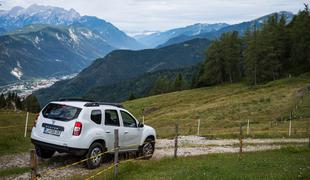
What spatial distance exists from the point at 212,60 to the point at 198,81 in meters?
12.7

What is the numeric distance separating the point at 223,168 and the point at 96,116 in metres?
5.26

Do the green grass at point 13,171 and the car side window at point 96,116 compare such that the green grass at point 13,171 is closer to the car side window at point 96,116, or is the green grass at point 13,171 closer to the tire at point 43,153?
the tire at point 43,153

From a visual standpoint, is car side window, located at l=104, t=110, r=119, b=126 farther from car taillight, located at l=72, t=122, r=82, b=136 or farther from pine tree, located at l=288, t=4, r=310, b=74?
pine tree, located at l=288, t=4, r=310, b=74

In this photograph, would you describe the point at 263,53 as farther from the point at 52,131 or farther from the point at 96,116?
the point at 52,131

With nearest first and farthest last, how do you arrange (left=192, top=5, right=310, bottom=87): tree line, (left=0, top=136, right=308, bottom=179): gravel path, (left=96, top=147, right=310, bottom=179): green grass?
(left=96, top=147, right=310, bottom=179): green grass, (left=0, top=136, right=308, bottom=179): gravel path, (left=192, top=5, right=310, bottom=87): tree line

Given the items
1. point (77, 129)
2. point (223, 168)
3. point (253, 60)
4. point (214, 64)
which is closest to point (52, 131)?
point (77, 129)

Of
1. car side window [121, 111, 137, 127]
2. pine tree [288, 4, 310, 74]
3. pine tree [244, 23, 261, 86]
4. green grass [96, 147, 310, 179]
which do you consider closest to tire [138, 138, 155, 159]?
car side window [121, 111, 137, 127]

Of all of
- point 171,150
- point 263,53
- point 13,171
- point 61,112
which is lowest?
point 171,150

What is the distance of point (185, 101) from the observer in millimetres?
77125

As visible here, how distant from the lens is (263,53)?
9175 centimetres

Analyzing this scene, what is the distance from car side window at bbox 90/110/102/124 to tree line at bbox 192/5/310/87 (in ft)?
260

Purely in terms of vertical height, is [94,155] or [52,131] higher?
[52,131]

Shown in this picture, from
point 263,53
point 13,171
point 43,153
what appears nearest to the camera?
point 13,171

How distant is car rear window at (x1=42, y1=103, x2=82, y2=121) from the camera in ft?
47.1
